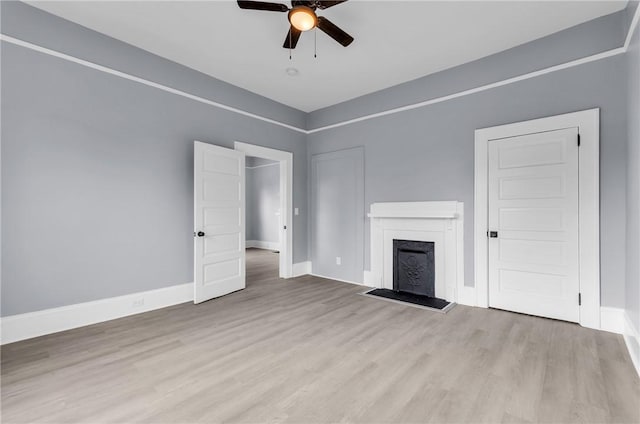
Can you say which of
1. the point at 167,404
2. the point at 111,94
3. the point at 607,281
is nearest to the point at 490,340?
the point at 607,281

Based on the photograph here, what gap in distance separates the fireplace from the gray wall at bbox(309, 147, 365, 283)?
653 millimetres

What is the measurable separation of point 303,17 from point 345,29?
0.93 metres

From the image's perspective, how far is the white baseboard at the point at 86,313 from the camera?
269cm

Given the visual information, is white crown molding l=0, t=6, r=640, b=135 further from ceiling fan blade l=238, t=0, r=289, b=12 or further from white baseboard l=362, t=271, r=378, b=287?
white baseboard l=362, t=271, r=378, b=287

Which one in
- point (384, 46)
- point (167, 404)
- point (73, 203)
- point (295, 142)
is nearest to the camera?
point (167, 404)

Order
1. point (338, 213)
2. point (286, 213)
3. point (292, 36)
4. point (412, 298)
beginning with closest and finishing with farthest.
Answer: point (292, 36), point (412, 298), point (338, 213), point (286, 213)

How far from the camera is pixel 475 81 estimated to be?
3.70 meters

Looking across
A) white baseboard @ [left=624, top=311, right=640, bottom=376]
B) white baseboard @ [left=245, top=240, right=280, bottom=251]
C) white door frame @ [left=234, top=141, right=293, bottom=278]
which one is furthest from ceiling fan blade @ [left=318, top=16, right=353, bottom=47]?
white baseboard @ [left=245, top=240, right=280, bottom=251]

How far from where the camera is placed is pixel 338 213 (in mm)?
5117

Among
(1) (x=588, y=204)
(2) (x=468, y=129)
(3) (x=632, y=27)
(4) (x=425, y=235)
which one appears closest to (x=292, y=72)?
(2) (x=468, y=129)

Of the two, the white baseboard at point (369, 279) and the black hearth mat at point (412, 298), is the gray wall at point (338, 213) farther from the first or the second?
the black hearth mat at point (412, 298)

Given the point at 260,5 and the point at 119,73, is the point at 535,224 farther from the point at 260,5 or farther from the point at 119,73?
the point at 119,73

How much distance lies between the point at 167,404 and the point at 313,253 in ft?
12.5

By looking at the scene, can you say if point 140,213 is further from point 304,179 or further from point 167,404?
point 304,179
